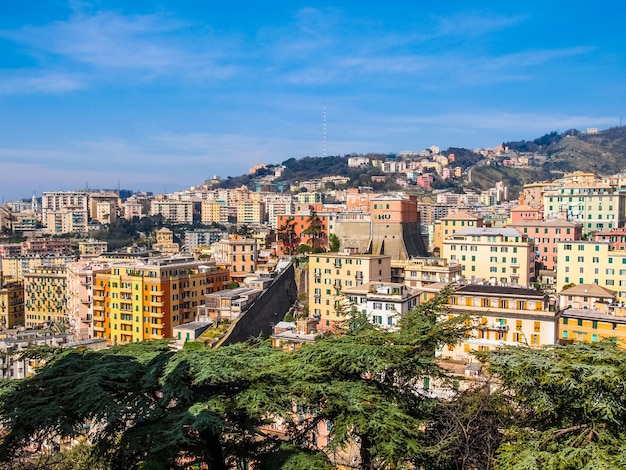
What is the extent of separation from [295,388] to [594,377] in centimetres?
644

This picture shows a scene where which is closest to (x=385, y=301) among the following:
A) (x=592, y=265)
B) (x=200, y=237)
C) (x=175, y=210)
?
(x=592, y=265)

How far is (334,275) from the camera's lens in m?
42.2

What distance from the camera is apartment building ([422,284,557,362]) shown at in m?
28.2

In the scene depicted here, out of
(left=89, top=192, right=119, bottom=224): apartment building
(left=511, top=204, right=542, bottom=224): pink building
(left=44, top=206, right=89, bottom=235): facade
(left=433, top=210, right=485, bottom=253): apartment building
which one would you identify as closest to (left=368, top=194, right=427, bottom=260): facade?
(left=433, top=210, right=485, bottom=253): apartment building

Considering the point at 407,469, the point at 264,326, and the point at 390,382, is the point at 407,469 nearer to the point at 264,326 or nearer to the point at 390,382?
the point at 390,382

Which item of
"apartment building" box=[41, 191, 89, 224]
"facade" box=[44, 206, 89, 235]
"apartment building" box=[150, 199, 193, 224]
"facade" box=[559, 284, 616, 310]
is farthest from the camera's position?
"apartment building" box=[41, 191, 89, 224]

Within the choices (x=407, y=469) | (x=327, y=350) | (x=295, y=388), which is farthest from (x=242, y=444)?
(x=407, y=469)

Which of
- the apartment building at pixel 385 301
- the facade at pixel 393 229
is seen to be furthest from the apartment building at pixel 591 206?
the apartment building at pixel 385 301

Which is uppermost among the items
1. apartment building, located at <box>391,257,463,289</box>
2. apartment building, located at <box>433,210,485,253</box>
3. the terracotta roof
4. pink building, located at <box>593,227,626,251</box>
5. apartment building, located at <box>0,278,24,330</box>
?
apartment building, located at <box>433,210,485,253</box>

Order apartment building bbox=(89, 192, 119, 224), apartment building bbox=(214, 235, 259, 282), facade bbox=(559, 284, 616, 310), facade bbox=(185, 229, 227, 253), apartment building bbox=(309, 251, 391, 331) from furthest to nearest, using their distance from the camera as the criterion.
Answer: apartment building bbox=(89, 192, 119, 224), facade bbox=(185, 229, 227, 253), apartment building bbox=(214, 235, 259, 282), apartment building bbox=(309, 251, 391, 331), facade bbox=(559, 284, 616, 310)

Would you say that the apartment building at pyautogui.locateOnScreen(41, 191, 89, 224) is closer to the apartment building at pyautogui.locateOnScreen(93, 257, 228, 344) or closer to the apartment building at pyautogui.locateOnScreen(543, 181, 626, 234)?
the apartment building at pyautogui.locateOnScreen(93, 257, 228, 344)

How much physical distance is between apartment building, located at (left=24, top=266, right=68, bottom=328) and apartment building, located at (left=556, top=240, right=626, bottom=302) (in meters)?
54.1

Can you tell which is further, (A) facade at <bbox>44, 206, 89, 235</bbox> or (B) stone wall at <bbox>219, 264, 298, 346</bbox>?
(A) facade at <bbox>44, 206, 89, 235</bbox>

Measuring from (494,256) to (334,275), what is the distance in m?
13.1
